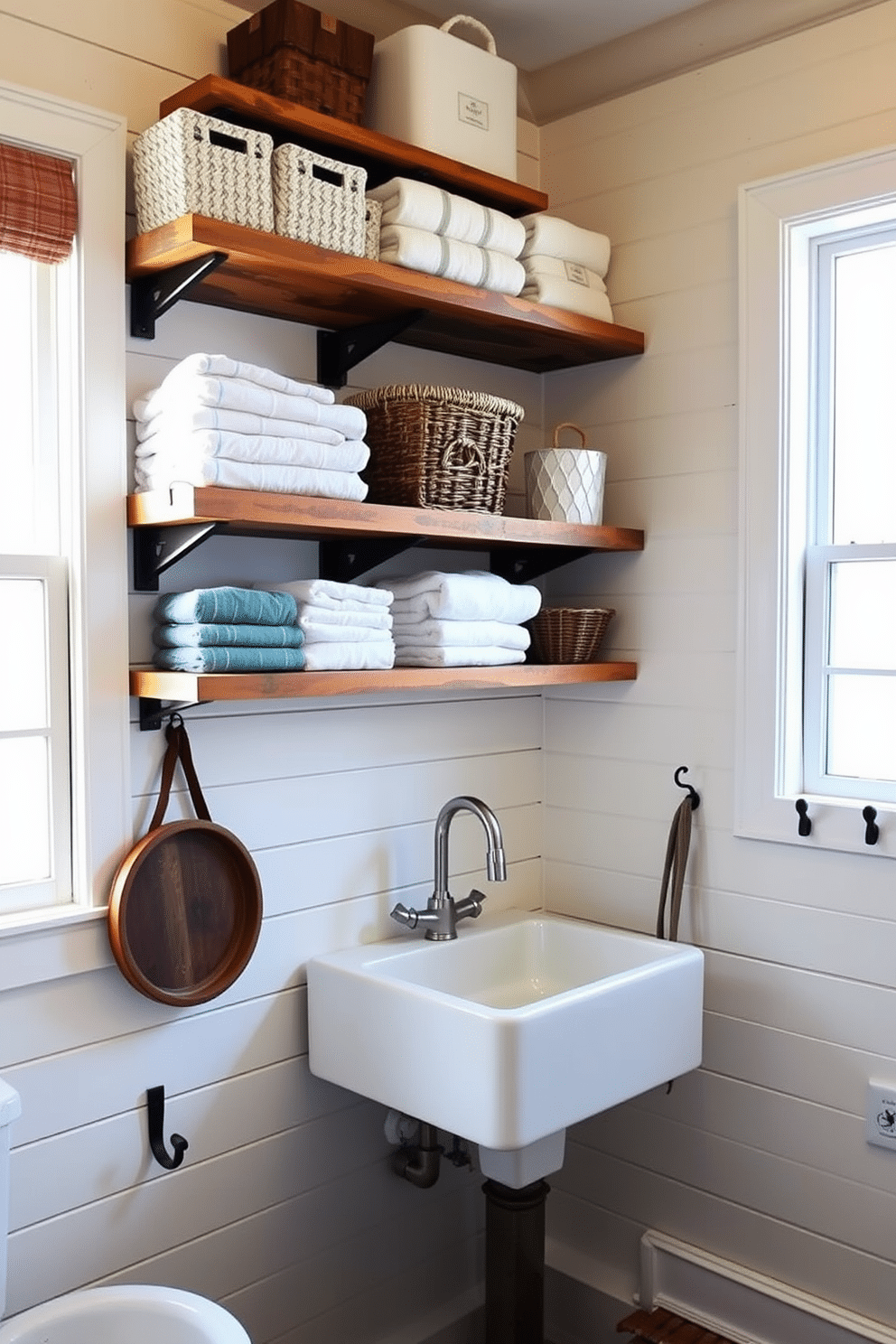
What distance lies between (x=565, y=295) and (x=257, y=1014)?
4.76 ft

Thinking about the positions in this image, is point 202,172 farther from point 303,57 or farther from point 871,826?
point 871,826

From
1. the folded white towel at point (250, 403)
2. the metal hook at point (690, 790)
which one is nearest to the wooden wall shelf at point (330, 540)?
the folded white towel at point (250, 403)

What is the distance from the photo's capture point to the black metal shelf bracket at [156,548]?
188 centimetres

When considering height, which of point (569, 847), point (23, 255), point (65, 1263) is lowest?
point (65, 1263)

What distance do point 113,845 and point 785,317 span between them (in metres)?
1.50

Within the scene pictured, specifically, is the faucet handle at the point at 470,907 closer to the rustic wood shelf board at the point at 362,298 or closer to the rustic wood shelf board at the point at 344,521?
the rustic wood shelf board at the point at 344,521

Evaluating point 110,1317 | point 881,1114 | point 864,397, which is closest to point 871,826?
point 881,1114

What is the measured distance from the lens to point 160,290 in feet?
6.34

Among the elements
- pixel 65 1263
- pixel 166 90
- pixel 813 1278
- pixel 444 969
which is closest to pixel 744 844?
pixel 444 969

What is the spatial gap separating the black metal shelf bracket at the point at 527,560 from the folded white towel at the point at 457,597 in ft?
0.79

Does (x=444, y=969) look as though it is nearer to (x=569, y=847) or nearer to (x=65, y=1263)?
(x=569, y=847)

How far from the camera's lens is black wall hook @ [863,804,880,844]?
213cm

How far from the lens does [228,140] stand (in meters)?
1.88

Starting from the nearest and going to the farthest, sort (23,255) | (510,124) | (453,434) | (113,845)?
(23,255) < (113,845) < (453,434) < (510,124)
